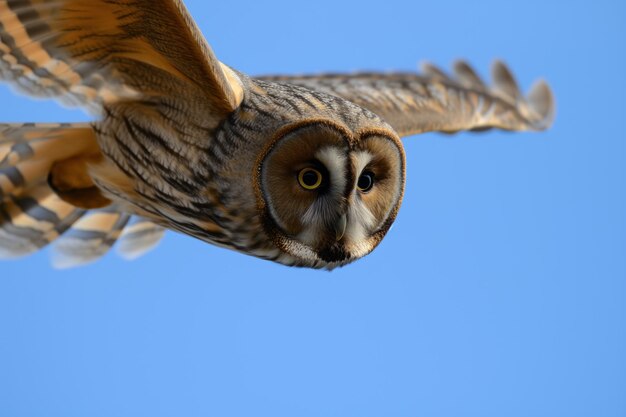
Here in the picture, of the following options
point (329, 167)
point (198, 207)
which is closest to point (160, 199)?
point (198, 207)

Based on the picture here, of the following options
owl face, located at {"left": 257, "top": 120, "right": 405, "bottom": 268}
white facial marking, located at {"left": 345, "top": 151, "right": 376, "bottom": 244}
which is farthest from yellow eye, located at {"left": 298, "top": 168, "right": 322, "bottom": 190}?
white facial marking, located at {"left": 345, "top": 151, "right": 376, "bottom": 244}

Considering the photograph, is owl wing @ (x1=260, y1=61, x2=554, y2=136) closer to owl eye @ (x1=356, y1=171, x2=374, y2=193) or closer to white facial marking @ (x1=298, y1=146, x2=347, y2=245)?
owl eye @ (x1=356, y1=171, x2=374, y2=193)

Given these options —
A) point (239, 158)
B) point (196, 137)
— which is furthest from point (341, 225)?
point (196, 137)

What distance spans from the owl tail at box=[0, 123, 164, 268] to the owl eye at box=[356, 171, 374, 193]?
5.25 feet

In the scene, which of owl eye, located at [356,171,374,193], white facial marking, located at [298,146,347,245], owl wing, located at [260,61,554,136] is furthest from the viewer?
owl wing, located at [260,61,554,136]

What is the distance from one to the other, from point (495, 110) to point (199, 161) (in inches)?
122

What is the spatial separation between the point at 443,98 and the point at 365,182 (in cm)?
237

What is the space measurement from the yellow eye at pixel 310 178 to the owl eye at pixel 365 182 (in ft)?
0.53

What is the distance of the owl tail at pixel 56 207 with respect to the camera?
206 inches

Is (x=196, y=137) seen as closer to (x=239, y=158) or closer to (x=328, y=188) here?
(x=239, y=158)

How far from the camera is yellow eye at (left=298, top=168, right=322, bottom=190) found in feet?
13.6

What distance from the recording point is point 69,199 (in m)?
5.53

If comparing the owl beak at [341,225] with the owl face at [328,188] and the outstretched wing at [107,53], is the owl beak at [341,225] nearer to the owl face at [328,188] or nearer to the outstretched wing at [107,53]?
the owl face at [328,188]

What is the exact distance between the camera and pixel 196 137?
4.41m
